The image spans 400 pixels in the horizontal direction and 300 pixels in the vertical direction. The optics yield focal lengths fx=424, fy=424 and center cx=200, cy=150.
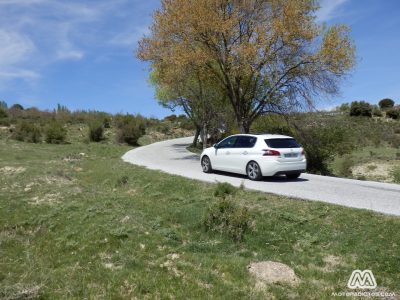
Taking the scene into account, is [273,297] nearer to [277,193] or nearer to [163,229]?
[163,229]

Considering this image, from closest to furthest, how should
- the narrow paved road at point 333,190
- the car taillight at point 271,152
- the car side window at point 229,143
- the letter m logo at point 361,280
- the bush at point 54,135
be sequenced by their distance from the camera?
the letter m logo at point 361,280
the narrow paved road at point 333,190
the car taillight at point 271,152
the car side window at point 229,143
the bush at point 54,135

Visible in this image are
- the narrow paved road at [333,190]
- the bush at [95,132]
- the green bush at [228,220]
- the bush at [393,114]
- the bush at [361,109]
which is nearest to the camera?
the green bush at [228,220]

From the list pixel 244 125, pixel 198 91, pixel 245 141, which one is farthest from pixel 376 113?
pixel 245 141

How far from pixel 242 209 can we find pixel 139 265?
332 centimetres

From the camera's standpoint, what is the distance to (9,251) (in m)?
8.73

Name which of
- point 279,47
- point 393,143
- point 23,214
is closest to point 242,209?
point 23,214

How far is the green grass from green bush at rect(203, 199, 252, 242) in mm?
164

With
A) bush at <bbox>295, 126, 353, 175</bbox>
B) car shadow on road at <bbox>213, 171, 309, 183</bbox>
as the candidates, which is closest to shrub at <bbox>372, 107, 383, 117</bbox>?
bush at <bbox>295, 126, 353, 175</bbox>

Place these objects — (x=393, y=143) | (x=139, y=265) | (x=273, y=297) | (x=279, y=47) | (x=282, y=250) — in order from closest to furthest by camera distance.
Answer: (x=273, y=297)
(x=139, y=265)
(x=282, y=250)
(x=279, y=47)
(x=393, y=143)

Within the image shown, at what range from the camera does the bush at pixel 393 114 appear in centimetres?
7857

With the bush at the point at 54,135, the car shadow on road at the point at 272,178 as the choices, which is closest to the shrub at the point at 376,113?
the bush at the point at 54,135

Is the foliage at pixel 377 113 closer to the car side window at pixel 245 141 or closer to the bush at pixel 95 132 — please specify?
the bush at pixel 95 132

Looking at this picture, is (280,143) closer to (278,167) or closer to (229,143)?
(278,167)

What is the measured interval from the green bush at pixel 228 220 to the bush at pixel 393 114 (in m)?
77.2
